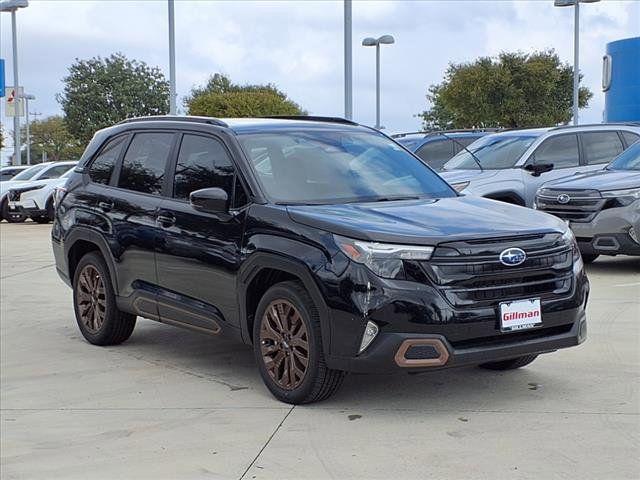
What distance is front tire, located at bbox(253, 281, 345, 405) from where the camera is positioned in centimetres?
556

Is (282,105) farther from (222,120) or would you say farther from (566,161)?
(222,120)

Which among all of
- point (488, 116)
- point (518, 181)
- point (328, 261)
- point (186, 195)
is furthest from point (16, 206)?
point (488, 116)

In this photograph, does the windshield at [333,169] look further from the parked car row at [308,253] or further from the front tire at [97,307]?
the front tire at [97,307]

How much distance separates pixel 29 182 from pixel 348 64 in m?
10.1

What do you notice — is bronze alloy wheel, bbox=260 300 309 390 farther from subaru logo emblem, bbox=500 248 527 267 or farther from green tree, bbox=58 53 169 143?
green tree, bbox=58 53 169 143

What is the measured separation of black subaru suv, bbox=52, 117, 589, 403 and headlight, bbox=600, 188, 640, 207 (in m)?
4.46

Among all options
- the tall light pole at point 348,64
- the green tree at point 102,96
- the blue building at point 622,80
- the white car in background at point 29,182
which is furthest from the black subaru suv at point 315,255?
the green tree at point 102,96

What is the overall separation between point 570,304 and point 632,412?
71 centimetres

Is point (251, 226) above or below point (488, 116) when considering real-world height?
below

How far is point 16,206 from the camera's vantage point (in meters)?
24.1

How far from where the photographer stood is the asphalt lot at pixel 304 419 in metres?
4.81

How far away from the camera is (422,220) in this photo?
5.66 m

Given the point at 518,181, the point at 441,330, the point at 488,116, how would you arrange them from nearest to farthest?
the point at 441,330
the point at 518,181
the point at 488,116

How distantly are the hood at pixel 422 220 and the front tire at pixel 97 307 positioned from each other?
95.9 inches
